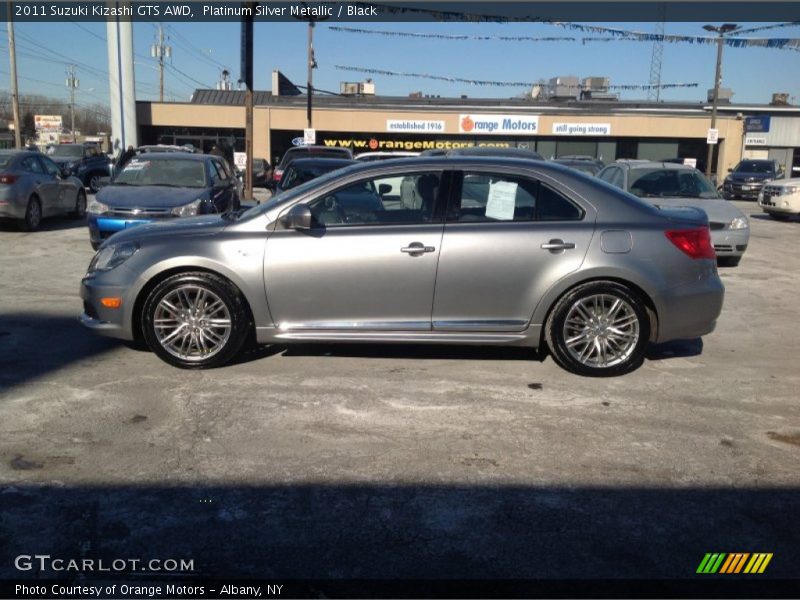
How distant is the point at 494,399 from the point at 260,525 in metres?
2.15

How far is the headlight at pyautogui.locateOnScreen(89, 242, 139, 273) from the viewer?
5.57 metres

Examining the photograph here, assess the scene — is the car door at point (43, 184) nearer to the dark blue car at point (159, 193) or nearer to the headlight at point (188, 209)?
the dark blue car at point (159, 193)

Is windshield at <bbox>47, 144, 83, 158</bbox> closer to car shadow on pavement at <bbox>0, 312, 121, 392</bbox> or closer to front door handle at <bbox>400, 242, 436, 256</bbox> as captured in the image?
car shadow on pavement at <bbox>0, 312, 121, 392</bbox>

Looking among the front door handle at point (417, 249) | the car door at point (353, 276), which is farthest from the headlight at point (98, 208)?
the front door handle at point (417, 249)

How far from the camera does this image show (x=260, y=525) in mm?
3334

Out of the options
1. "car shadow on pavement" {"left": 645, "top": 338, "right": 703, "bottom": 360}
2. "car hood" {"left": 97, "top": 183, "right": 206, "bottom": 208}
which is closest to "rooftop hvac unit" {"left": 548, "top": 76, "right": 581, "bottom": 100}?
"car hood" {"left": 97, "top": 183, "right": 206, "bottom": 208}

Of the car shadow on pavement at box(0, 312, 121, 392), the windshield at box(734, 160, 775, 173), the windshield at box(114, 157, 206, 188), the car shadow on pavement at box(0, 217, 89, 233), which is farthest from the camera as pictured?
the windshield at box(734, 160, 775, 173)

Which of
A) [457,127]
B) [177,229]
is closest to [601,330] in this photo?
[177,229]

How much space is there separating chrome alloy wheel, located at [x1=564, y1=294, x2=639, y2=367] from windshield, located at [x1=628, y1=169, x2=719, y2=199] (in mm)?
6699

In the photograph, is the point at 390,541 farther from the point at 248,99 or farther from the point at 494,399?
the point at 248,99

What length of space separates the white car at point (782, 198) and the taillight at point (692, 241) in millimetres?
15987

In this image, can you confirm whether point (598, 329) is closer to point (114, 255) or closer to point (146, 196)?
point (114, 255)

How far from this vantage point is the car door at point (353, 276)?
541 cm

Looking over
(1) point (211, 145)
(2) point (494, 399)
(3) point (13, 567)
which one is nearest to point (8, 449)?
(3) point (13, 567)
